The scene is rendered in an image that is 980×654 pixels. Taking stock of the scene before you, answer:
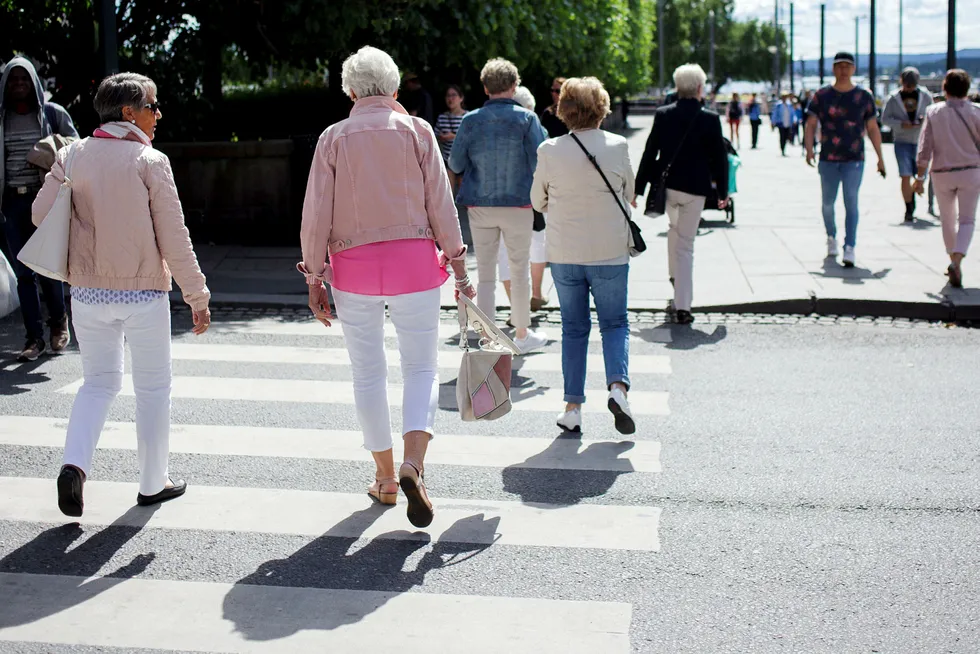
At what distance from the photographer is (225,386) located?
7.78m

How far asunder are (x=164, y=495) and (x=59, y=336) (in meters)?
3.52

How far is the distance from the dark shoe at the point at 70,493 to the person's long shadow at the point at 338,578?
83 centimetres

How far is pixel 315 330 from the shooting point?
964cm

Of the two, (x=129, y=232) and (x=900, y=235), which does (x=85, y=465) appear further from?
(x=900, y=235)

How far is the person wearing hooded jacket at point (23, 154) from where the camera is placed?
7688 mm

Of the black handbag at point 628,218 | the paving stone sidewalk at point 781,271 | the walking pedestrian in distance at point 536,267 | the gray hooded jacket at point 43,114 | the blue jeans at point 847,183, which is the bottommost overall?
the paving stone sidewalk at point 781,271

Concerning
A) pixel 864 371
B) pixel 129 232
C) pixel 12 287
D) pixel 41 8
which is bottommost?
pixel 864 371

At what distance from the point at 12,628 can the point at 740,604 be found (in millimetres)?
2406

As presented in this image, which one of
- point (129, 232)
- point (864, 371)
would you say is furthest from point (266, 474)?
point (864, 371)

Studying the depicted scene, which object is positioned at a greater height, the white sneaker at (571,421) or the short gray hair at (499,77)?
the short gray hair at (499,77)

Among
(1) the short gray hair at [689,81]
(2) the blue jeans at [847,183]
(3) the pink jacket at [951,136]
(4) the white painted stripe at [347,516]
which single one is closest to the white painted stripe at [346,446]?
(4) the white painted stripe at [347,516]

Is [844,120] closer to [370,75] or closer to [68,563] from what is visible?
[370,75]

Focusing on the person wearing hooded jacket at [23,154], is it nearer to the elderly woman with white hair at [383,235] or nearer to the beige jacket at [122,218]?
the beige jacket at [122,218]

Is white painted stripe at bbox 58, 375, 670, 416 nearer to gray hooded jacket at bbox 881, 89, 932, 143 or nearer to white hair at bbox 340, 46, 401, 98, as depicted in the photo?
white hair at bbox 340, 46, 401, 98
